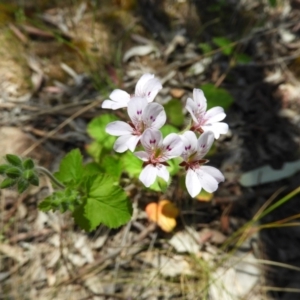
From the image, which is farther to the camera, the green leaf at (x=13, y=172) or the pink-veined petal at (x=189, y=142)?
the green leaf at (x=13, y=172)

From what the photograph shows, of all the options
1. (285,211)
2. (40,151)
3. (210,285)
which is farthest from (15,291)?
(285,211)

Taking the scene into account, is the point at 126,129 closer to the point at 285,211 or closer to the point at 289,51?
the point at 285,211

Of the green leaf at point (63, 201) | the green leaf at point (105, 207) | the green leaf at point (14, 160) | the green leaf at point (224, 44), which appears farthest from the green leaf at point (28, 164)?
the green leaf at point (224, 44)

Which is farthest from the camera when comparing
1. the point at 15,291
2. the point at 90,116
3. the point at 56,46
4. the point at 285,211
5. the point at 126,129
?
the point at 56,46

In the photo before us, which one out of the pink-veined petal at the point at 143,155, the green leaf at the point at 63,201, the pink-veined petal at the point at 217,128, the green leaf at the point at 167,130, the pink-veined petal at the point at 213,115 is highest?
the pink-veined petal at the point at 213,115

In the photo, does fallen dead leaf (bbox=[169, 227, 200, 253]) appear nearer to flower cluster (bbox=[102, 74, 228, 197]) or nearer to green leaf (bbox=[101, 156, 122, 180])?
green leaf (bbox=[101, 156, 122, 180])

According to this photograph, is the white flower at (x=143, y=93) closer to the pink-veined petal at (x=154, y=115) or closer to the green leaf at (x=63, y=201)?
the pink-veined petal at (x=154, y=115)

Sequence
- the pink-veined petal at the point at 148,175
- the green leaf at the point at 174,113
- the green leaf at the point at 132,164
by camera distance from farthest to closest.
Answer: the green leaf at the point at 174,113 → the green leaf at the point at 132,164 → the pink-veined petal at the point at 148,175
